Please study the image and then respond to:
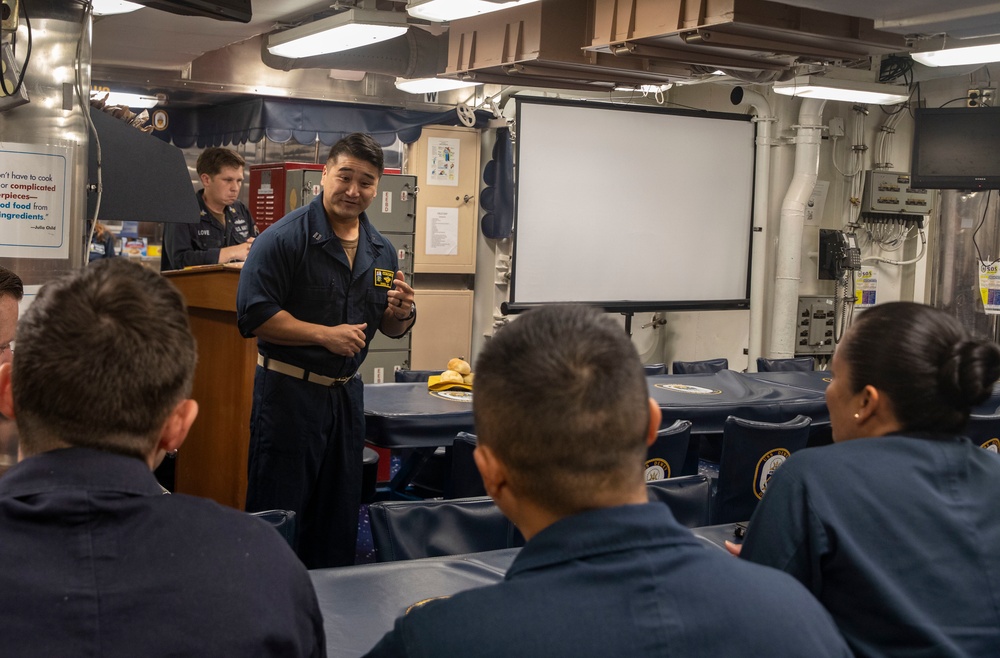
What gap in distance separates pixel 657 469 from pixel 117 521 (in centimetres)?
290

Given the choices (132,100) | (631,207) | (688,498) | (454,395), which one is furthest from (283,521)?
(132,100)

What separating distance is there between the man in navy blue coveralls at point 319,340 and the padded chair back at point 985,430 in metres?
2.50

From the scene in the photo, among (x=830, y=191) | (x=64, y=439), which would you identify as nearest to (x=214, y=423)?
(x=64, y=439)

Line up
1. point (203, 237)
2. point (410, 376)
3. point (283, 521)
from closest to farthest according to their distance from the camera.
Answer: point (283, 521) < point (410, 376) < point (203, 237)

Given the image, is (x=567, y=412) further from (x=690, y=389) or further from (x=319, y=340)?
(x=690, y=389)

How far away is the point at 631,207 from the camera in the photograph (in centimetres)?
800

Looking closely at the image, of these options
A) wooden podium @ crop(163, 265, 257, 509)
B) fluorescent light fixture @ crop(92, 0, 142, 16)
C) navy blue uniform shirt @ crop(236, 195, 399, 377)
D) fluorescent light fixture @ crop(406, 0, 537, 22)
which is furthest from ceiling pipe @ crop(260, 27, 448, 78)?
navy blue uniform shirt @ crop(236, 195, 399, 377)

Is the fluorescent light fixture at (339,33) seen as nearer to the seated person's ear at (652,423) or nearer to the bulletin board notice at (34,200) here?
the bulletin board notice at (34,200)

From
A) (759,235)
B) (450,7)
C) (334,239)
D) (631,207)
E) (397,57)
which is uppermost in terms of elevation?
(397,57)

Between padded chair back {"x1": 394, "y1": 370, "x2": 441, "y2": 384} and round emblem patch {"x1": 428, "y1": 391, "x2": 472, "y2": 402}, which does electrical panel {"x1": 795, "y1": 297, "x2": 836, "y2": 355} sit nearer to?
padded chair back {"x1": 394, "y1": 370, "x2": 441, "y2": 384}

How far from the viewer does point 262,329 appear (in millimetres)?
3381

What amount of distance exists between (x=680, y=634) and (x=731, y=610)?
0.21 feet

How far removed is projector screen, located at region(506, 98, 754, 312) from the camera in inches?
297

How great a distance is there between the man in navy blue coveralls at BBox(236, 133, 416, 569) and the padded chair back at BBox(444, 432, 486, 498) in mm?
402
